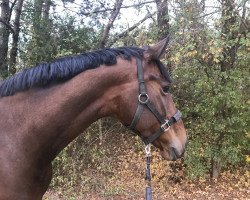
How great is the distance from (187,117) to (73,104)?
6.68m

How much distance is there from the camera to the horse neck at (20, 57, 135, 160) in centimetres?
286

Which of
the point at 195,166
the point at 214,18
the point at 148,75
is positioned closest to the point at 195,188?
the point at 195,166

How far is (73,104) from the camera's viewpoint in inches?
113

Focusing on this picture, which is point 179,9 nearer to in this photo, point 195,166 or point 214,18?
point 214,18

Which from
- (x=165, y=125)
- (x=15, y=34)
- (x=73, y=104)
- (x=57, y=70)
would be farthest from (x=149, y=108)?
(x=15, y=34)

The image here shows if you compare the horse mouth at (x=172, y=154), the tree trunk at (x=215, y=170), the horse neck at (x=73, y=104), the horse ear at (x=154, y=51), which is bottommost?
the tree trunk at (x=215, y=170)

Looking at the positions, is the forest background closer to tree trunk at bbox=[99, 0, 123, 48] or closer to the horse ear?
tree trunk at bbox=[99, 0, 123, 48]

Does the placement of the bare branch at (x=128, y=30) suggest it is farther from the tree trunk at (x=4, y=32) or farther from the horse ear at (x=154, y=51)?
the horse ear at (x=154, y=51)

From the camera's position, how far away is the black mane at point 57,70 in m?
2.90

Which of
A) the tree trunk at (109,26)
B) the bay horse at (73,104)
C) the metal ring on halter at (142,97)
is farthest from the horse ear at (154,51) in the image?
the tree trunk at (109,26)

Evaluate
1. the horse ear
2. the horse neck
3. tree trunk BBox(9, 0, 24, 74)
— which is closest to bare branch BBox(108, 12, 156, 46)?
tree trunk BBox(9, 0, 24, 74)

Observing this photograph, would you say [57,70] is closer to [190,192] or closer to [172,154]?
[172,154]

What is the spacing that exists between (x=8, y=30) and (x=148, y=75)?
10.0 meters

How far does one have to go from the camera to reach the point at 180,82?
9.22m
